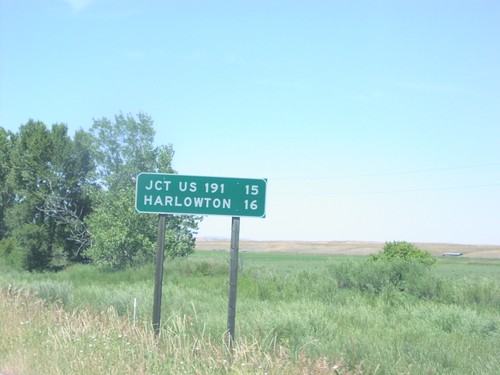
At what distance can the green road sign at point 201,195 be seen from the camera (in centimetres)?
873

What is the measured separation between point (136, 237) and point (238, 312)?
2171cm

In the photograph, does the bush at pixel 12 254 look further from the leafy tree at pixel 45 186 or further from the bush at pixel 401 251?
the bush at pixel 401 251

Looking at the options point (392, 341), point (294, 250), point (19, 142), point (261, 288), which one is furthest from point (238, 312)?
point (294, 250)

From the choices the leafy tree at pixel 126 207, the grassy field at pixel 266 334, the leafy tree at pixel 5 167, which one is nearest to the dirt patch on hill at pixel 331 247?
the leafy tree at pixel 5 167

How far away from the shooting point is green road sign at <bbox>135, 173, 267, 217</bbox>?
8727 mm

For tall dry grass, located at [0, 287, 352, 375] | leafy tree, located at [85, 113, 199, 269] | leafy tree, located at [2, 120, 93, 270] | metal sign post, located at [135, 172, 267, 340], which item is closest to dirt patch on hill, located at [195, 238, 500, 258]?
leafy tree, located at [2, 120, 93, 270]

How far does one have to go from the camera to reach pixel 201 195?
29.3 feet

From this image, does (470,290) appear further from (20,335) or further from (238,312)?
(20,335)

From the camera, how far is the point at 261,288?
938 inches

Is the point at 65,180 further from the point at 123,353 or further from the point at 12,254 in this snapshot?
the point at 123,353

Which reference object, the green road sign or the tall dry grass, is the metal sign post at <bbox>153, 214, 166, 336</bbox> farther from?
the tall dry grass

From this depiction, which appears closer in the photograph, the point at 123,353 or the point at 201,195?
the point at 123,353

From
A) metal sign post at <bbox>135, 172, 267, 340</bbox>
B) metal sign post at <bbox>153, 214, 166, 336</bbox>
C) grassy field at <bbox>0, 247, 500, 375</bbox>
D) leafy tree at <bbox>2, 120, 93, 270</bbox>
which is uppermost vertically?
leafy tree at <bbox>2, 120, 93, 270</bbox>

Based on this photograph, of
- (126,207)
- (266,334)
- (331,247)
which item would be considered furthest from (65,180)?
(331,247)
